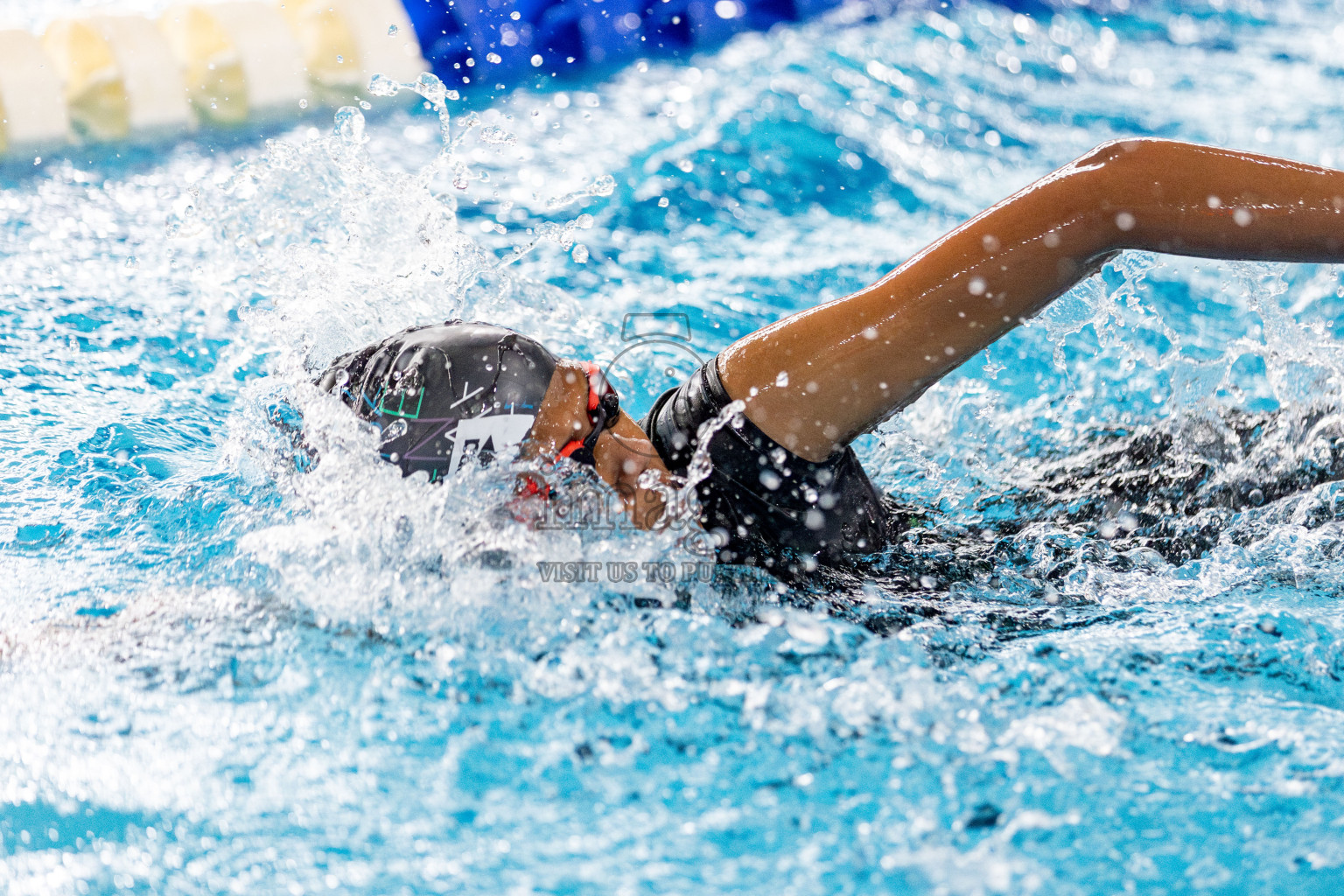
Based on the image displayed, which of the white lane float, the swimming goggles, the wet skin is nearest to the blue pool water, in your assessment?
the swimming goggles

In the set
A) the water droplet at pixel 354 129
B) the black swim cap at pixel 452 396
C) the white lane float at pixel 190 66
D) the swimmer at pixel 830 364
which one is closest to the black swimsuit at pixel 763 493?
the swimmer at pixel 830 364

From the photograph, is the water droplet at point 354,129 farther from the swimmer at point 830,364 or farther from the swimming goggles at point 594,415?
the swimming goggles at point 594,415

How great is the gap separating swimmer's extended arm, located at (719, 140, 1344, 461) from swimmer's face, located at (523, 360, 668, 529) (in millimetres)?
297

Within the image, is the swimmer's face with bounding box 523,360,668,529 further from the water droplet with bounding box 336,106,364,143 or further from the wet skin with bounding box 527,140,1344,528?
the water droplet with bounding box 336,106,364,143

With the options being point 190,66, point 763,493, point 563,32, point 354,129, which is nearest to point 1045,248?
point 763,493

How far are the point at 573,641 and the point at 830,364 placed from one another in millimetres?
570

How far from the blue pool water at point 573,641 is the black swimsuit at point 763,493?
0.07 m

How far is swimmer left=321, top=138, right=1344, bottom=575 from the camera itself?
1.55 metres

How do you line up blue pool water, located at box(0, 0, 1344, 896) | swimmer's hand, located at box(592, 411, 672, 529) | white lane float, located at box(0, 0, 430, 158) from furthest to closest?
white lane float, located at box(0, 0, 430, 158) → swimmer's hand, located at box(592, 411, 672, 529) → blue pool water, located at box(0, 0, 1344, 896)

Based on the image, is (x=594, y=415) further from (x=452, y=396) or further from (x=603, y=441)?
(x=452, y=396)

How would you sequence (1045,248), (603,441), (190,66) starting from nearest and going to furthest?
(1045,248) < (603,441) < (190,66)

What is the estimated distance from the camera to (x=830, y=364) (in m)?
1.64

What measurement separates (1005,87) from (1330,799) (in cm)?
450

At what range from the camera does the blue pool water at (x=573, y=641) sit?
1425 mm
